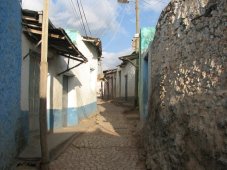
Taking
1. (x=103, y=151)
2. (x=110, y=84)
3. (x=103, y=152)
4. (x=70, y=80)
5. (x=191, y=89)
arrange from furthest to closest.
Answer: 1. (x=110, y=84)
2. (x=70, y=80)
3. (x=103, y=151)
4. (x=103, y=152)
5. (x=191, y=89)

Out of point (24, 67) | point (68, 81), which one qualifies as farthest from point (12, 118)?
point (68, 81)

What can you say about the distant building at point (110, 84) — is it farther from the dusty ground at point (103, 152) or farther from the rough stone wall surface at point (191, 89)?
the rough stone wall surface at point (191, 89)

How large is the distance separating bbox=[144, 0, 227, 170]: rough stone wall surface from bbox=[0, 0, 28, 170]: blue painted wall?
103 inches

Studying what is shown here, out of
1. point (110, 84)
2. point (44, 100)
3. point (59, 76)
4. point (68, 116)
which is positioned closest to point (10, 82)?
point (44, 100)

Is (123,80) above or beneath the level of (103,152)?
above

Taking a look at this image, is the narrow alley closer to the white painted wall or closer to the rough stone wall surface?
the rough stone wall surface

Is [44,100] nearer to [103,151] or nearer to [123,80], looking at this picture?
[103,151]

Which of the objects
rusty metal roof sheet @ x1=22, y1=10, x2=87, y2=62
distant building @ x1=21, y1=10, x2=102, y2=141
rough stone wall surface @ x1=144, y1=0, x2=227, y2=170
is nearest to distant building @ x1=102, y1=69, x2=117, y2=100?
distant building @ x1=21, y1=10, x2=102, y2=141

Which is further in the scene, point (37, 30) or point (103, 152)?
point (103, 152)

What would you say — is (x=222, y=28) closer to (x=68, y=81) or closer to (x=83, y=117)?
(x=68, y=81)

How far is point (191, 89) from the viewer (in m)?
5.02

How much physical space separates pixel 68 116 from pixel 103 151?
448 centimetres

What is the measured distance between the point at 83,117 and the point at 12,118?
9.03 metres

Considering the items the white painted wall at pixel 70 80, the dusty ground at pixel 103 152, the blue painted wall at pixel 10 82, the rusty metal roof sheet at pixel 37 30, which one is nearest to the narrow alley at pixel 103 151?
the dusty ground at pixel 103 152
